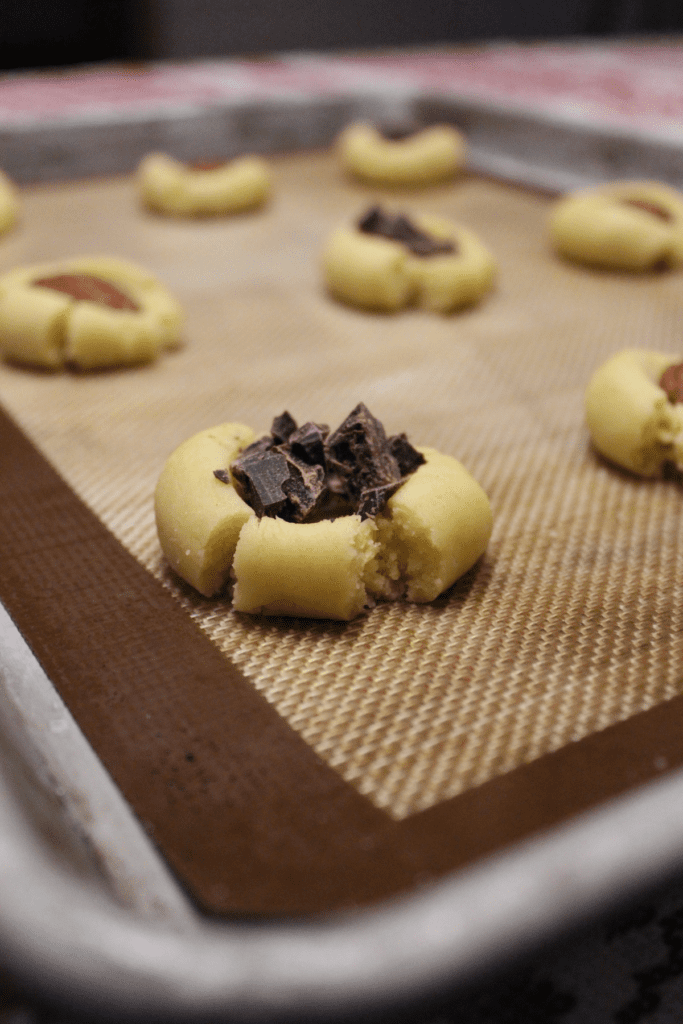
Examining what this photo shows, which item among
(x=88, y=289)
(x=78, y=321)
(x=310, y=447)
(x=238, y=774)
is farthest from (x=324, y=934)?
(x=88, y=289)

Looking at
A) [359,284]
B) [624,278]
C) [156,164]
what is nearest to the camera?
[359,284]

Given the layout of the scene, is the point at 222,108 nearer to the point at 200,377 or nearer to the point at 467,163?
the point at 467,163

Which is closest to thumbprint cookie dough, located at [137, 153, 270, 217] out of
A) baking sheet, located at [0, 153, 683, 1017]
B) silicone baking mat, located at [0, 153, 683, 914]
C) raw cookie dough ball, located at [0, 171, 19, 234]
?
baking sheet, located at [0, 153, 683, 1017]

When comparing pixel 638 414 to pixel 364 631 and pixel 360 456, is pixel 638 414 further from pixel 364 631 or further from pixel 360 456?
pixel 364 631

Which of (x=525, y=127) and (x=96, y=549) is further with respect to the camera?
(x=525, y=127)

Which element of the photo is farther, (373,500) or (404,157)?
(404,157)

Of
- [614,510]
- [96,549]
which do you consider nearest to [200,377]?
[96,549]
